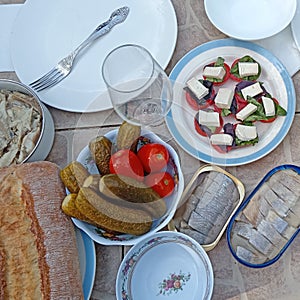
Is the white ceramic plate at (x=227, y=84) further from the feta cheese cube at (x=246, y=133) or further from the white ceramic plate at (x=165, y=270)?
the white ceramic plate at (x=165, y=270)

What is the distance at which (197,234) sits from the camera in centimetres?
85

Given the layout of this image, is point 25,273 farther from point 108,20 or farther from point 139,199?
point 108,20

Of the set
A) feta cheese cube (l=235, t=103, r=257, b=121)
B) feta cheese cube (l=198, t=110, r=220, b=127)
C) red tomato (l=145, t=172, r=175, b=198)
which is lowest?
red tomato (l=145, t=172, r=175, b=198)

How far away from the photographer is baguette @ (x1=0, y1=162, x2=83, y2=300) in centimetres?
78

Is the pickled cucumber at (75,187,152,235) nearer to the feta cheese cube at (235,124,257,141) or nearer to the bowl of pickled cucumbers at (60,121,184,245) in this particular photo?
the bowl of pickled cucumbers at (60,121,184,245)

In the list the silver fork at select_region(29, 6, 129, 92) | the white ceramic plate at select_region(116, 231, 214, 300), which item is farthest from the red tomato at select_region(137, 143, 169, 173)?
the silver fork at select_region(29, 6, 129, 92)

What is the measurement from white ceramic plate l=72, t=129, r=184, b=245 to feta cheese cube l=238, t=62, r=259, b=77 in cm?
18

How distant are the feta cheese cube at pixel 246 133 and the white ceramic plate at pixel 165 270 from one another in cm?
19

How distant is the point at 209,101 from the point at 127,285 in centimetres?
34

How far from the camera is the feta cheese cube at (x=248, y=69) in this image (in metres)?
0.90

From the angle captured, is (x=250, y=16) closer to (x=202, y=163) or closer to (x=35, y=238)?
(x=202, y=163)

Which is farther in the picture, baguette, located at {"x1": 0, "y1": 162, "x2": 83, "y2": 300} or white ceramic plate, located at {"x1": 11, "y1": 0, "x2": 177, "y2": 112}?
white ceramic plate, located at {"x1": 11, "y1": 0, "x2": 177, "y2": 112}

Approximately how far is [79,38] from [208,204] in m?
0.40

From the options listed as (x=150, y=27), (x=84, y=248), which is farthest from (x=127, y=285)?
(x=150, y=27)
